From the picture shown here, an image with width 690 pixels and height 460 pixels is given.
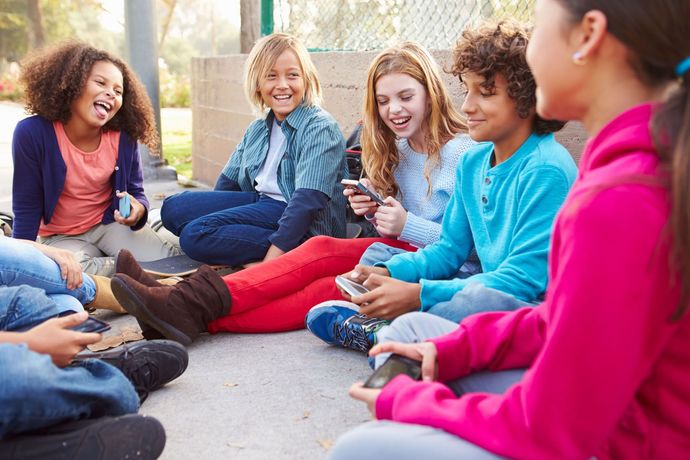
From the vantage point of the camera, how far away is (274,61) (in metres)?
3.86

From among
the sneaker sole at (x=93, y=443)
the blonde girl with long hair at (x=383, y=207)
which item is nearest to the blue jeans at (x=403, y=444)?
the sneaker sole at (x=93, y=443)

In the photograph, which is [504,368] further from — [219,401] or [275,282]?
[275,282]

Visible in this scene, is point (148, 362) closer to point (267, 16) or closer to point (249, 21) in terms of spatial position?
point (267, 16)

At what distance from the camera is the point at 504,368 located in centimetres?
166

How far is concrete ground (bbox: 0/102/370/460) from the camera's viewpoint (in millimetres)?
2191

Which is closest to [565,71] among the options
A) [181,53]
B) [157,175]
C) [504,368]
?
[504,368]

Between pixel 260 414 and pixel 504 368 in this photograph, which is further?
pixel 260 414

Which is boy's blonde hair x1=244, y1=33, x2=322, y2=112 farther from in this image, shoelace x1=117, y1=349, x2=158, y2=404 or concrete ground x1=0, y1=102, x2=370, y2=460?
shoelace x1=117, y1=349, x2=158, y2=404

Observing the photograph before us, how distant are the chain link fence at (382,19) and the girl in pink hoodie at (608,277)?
190 cm

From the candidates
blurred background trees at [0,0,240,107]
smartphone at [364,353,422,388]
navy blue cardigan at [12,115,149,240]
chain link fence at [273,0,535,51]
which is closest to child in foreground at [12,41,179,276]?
navy blue cardigan at [12,115,149,240]

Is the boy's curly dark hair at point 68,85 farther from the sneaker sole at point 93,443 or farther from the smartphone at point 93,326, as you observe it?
the sneaker sole at point 93,443

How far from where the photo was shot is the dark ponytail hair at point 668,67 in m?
1.11

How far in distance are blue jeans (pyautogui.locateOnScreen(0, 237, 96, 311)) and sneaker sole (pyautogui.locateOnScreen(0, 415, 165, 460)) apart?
109 cm

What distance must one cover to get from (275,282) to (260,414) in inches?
31.5
